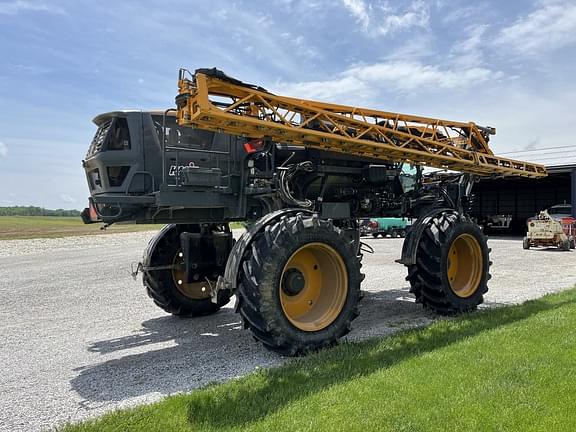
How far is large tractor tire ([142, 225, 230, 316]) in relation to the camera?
720 centimetres

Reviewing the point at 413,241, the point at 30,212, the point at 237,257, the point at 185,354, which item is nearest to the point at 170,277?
the point at 185,354

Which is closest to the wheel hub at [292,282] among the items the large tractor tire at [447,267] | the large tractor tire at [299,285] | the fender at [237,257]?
the large tractor tire at [299,285]

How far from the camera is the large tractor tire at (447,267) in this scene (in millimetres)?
6941

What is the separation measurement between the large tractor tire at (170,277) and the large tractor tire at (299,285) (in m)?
1.78

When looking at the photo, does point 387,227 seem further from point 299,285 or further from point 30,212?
point 30,212

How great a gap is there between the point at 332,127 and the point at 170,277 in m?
3.29

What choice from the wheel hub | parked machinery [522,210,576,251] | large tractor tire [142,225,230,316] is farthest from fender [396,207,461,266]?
parked machinery [522,210,576,251]

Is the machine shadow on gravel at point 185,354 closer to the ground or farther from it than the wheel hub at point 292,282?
closer to the ground

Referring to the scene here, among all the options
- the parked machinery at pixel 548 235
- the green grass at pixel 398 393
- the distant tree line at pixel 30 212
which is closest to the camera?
the green grass at pixel 398 393

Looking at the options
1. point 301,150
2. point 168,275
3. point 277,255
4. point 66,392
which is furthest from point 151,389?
point 301,150

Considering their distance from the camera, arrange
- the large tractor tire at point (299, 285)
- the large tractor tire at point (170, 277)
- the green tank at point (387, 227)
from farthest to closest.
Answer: the green tank at point (387, 227) < the large tractor tire at point (170, 277) < the large tractor tire at point (299, 285)

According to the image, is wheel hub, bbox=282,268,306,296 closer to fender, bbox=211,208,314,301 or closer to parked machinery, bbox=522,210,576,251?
fender, bbox=211,208,314,301

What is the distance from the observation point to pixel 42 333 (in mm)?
6859

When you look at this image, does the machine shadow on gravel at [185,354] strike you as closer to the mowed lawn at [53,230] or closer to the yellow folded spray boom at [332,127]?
the yellow folded spray boom at [332,127]
